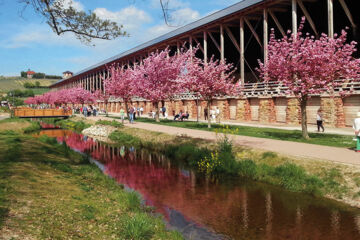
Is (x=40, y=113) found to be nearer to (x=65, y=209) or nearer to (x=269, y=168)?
(x=269, y=168)

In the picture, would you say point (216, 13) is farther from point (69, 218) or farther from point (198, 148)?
point (69, 218)

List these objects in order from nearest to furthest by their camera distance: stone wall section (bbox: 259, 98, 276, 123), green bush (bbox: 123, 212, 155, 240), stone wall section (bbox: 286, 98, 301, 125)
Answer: green bush (bbox: 123, 212, 155, 240) → stone wall section (bbox: 286, 98, 301, 125) → stone wall section (bbox: 259, 98, 276, 123)

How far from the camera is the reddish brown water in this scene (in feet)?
25.5

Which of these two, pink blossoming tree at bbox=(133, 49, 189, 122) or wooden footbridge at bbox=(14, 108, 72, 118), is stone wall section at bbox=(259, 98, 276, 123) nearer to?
pink blossoming tree at bbox=(133, 49, 189, 122)

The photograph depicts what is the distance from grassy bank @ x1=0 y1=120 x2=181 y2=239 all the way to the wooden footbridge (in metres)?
39.5

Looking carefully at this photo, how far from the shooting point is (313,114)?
85.6 ft

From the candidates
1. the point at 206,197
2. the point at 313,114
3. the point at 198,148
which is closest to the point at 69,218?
the point at 206,197

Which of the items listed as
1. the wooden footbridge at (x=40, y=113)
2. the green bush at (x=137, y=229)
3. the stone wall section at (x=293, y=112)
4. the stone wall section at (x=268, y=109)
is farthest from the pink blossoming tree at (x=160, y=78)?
the green bush at (x=137, y=229)

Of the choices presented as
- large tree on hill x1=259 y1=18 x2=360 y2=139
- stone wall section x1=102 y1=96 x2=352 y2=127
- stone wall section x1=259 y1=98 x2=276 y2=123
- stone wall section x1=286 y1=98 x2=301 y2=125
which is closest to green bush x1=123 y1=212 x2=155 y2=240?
large tree on hill x1=259 y1=18 x2=360 y2=139

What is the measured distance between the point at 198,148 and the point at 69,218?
1010cm

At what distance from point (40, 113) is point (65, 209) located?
Answer: 46.3m

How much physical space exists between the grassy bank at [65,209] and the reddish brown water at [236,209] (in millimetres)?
1049

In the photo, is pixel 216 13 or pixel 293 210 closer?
pixel 293 210

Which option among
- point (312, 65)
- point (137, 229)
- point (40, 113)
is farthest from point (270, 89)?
point (40, 113)
